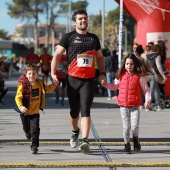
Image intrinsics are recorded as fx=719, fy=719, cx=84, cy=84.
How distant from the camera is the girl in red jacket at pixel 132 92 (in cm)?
1002

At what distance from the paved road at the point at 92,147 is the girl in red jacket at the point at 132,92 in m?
0.36

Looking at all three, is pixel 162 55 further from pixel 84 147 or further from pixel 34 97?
pixel 84 147

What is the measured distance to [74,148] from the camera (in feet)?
33.9

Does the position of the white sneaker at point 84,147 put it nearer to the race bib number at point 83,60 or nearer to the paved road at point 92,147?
the paved road at point 92,147

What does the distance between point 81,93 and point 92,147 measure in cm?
89

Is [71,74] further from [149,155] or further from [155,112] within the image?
[155,112]

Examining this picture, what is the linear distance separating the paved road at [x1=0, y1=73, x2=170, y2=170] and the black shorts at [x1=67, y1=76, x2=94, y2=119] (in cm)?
61

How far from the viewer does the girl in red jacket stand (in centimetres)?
1002

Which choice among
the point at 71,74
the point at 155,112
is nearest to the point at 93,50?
the point at 71,74

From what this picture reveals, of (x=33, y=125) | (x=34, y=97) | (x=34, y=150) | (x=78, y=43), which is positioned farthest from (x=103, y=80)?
(x=34, y=150)

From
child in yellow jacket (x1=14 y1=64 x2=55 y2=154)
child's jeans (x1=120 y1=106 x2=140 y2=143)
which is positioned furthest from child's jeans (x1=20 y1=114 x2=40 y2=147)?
child's jeans (x1=120 y1=106 x2=140 y2=143)

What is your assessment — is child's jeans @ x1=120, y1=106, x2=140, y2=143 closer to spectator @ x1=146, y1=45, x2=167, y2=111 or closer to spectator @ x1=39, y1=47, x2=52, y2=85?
spectator @ x1=146, y1=45, x2=167, y2=111

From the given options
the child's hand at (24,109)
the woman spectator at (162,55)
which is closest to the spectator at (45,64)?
the woman spectator at (162,55)

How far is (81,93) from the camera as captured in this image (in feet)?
33.1
